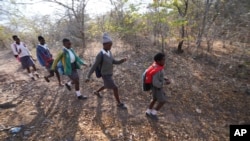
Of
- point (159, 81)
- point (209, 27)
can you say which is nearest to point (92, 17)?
point (209, 27)

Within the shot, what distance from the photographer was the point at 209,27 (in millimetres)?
7570

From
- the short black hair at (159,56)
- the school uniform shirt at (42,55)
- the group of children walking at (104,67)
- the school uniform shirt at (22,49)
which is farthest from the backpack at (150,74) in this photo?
the school uniform shirt at (22,49)

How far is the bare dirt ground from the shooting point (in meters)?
3.87

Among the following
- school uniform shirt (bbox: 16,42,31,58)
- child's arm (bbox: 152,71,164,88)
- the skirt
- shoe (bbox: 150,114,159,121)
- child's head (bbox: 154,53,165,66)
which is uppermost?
school uniform shirt (bbox: 16,42,31,58)

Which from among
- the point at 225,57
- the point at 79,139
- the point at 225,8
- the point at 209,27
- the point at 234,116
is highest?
the point at 225,8

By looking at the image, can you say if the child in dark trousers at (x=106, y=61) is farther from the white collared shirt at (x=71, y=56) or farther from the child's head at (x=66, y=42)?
the child's head at (x=66, y=42)

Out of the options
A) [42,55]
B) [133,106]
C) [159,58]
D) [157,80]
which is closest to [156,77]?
[157,80]

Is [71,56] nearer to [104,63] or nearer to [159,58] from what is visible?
[104,63]

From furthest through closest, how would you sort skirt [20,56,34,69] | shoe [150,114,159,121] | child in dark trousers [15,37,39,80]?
skirt [20,56,34,69] → child in dark trousers [15,37,39,80] → shoe [150,114,159,121]

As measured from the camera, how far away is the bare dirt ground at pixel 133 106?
3869mm

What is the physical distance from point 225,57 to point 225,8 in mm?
2011

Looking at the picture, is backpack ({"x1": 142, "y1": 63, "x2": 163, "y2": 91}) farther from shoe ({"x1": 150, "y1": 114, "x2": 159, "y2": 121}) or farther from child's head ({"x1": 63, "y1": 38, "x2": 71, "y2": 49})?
child's head ({"x1": 63, "y1": 38, "x2": 71, "y2": 49})

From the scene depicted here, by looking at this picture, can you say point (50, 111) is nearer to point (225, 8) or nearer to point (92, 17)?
point (92, 17)

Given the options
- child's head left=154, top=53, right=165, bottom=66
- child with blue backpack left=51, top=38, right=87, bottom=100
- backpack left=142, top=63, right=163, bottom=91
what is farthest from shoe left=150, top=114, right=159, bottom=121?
child with blue backpack left=51, top=38, right=87, bottom=100
